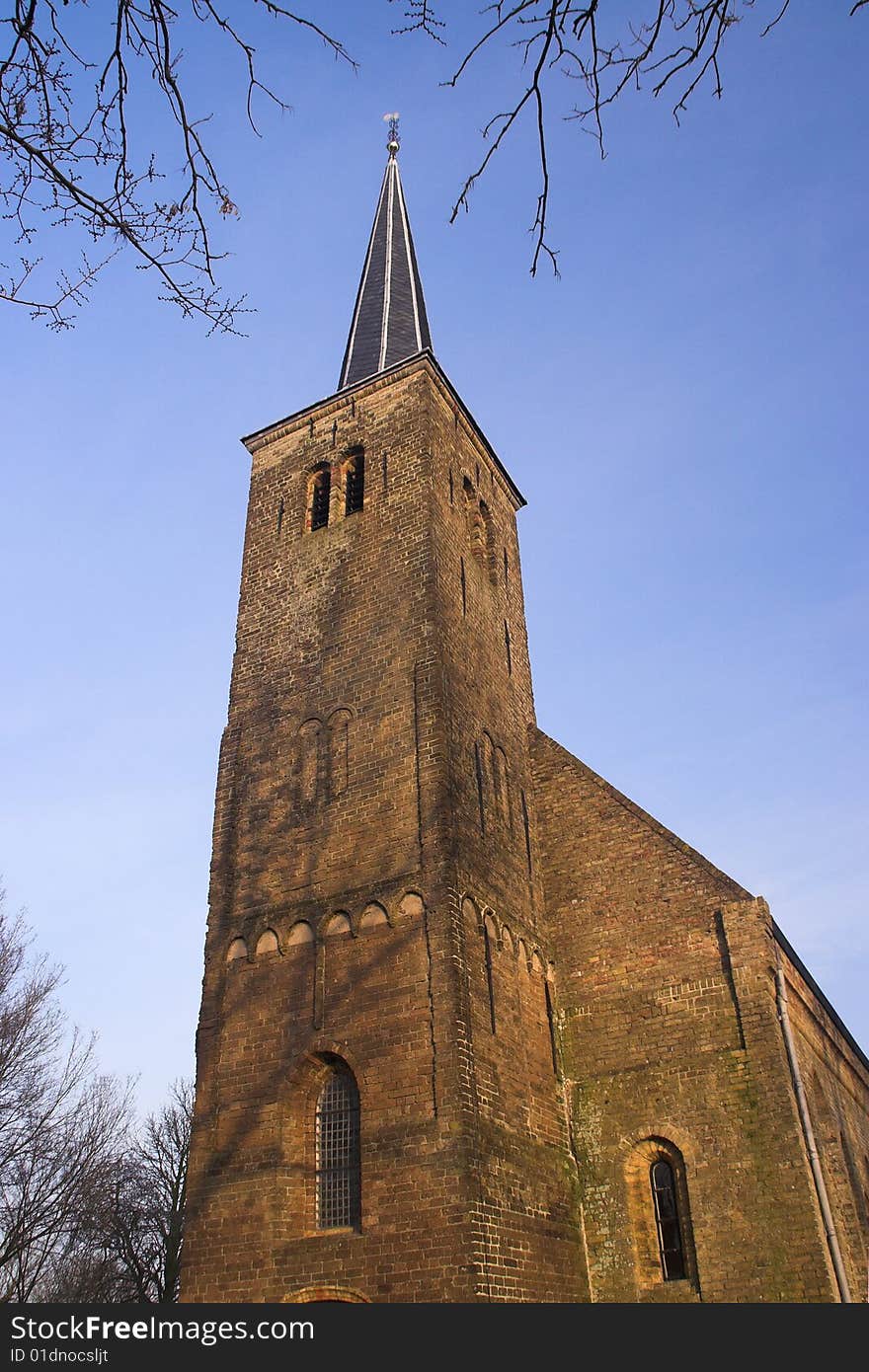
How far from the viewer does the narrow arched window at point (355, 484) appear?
18.0 m

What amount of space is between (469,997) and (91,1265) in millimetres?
24685

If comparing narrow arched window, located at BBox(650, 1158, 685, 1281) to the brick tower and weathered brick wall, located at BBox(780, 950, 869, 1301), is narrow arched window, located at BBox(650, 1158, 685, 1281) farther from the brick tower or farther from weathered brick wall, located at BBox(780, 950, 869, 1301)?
weathered brick wall, located at BBox(780, 950, 869, 1301)

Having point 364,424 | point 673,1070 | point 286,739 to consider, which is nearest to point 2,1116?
point 286,739

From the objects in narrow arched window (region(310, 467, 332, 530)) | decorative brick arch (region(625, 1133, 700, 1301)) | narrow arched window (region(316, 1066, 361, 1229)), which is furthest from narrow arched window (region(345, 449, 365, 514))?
decorative brick arch (region(625, 1133, 700, 1301))

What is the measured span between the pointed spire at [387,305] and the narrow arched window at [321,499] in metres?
2.61

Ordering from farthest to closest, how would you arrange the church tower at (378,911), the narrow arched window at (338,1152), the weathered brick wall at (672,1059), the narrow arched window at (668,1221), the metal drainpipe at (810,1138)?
the narrow arched window at (668,1221) → the weathered brick wall at (672,1059) → the narrow arched window at (338,1152) → the metal drainpipe at (810,1138) → the church tower at (378,911)

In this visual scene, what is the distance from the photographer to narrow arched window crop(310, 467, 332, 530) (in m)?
18.3

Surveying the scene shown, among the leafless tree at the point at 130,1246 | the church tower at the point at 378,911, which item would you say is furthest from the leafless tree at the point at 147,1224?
the church tower at the point at 378,911

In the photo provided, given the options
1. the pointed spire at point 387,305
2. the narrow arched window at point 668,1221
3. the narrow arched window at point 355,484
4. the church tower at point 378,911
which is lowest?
the narrow arched window at point 668,1221

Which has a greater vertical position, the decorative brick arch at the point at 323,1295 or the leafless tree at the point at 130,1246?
the leafless tree at the point at 130,1246

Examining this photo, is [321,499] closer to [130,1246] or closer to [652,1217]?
[652,1217]

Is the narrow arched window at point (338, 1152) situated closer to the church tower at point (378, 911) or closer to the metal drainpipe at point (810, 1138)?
the church tower at point (378, 911)

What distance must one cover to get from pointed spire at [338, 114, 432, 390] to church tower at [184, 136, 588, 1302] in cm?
283
